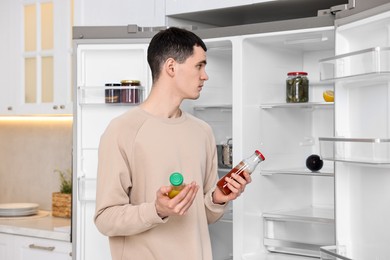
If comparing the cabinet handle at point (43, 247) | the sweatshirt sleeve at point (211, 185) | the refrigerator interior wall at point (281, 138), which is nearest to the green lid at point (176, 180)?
the sweatshirt sleeve at point (211, 185)

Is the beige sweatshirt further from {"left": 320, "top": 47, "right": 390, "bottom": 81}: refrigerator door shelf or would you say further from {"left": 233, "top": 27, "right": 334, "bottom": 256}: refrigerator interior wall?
{"left": 233, "top": 27, "right": 334, "bottom": 256}: refrigerator interior wall

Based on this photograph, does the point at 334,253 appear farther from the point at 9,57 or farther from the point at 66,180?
the point at 9,57

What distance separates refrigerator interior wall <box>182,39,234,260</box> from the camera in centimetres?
319

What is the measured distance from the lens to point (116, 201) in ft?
6.53

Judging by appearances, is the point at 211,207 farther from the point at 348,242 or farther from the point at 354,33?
the point at 354,33

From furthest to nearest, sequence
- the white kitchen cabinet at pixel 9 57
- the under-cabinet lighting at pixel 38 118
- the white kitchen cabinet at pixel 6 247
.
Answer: the under-cabinet lighting at pixel 38 118 < the white kitchen cabinet at pixel 9 57 < the white kitchen cabinet at pixel 6 247

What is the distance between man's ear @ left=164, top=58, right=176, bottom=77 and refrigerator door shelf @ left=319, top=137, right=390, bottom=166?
554 millimetres

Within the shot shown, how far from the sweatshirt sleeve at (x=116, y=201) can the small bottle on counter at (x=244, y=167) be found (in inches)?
9.7

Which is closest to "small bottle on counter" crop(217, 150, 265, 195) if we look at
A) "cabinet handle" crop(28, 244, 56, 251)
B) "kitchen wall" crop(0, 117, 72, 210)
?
"cabinet handle" crop(28, 244, 56, 251)

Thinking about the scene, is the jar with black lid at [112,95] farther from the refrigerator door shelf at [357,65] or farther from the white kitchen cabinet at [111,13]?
the refrigerator door shelf at [357,65]

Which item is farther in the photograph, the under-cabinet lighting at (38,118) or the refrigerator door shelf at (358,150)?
the under-cabinet lighting at (38,118)

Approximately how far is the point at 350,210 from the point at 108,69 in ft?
4.42

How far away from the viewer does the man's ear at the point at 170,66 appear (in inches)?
82.6

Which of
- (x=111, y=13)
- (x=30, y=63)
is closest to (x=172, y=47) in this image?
(x=111, y=13)
